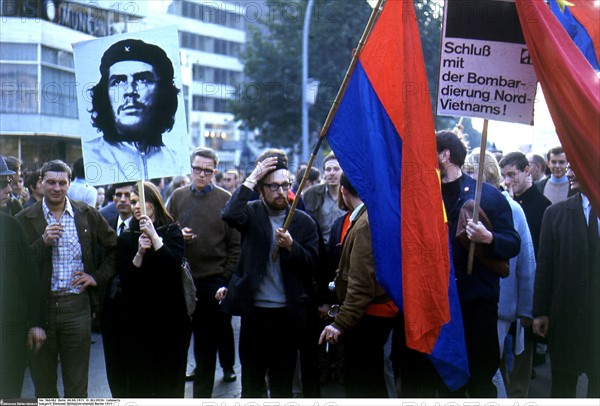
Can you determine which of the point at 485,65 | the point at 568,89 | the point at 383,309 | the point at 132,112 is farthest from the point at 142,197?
the point at 568,89

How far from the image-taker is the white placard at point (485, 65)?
18.5 ft

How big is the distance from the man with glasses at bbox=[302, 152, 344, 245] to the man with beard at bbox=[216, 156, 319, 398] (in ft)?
9.95

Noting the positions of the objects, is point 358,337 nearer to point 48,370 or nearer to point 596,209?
point 596,209

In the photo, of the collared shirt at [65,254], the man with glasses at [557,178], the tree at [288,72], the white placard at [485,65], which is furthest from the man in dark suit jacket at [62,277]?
the tree at [288,72]

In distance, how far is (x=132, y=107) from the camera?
6359 millimetres

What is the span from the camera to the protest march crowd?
582cm

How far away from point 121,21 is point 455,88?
1723 centimetres

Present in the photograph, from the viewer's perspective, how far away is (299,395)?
788 centimetres

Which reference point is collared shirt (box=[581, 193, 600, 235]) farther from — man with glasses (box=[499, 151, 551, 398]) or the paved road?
the paved road

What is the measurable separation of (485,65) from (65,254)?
3.36 meters

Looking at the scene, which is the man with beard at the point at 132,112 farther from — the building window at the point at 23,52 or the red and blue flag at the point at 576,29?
the building window at the point at 23,52

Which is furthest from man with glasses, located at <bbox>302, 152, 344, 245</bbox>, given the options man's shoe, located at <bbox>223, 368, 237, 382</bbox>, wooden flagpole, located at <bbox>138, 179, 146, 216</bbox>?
wooden flagpole, located at <bbox>138, 179, 146, 216</bbox>

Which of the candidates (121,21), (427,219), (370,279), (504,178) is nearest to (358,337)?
(370,279)

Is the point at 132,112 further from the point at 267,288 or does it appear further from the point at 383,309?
the point at 383,309
